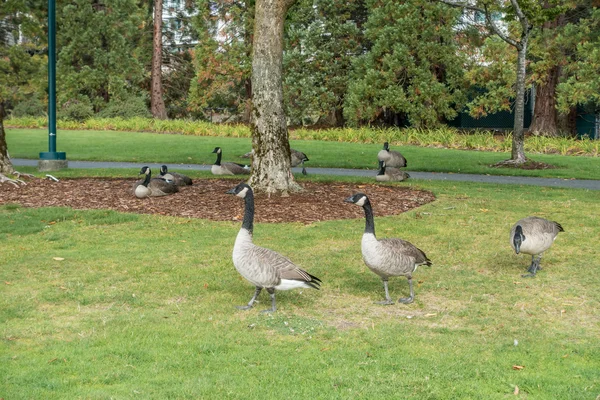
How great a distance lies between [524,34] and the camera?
823 inches

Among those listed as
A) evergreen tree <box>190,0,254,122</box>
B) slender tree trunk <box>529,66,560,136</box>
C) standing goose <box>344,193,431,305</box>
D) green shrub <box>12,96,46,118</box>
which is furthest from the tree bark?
green shrub <box>12,96,46,118</box>

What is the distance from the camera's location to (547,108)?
33.5m

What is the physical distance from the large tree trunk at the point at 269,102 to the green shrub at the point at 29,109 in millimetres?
36996

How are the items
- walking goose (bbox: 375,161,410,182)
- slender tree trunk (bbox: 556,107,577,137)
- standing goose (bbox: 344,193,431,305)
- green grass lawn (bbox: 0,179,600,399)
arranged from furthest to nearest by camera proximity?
slender tree trunk (bbox: 556,107,577,137) → walking goose (bbox: 375,161,410,182) → standing goose (bbox: 344,193,431,305) → green grass lawn (bbox: 0,179,600,399)

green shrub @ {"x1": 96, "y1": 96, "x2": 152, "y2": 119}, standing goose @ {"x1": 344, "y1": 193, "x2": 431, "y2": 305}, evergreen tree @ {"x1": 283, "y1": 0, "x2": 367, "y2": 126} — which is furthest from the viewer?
green shrub @ {"x1": 96, "y1": 96, "x2": 152, "y2": 119}

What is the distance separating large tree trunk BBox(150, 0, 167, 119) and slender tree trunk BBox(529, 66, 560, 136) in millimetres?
22851

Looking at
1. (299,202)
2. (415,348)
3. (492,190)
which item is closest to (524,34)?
(492,190)

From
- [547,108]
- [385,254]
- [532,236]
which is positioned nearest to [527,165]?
[547,108]

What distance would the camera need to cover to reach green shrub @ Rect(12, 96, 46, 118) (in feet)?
156

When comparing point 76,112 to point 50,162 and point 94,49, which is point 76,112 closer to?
point 94,49

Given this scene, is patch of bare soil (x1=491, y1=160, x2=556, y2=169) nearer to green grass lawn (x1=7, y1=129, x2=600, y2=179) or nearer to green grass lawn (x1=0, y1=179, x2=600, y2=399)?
green grass lawn (x1=7, y1=129, x2=600, y2=179)

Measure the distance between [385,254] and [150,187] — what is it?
869 cm

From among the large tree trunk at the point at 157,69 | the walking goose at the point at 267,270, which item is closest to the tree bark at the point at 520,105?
the walking goose at the point at 267,270

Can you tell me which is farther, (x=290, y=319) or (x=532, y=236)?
(x=532, y=236)
